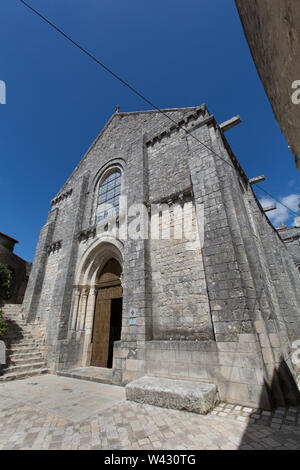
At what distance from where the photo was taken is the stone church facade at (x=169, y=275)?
4.16 meters

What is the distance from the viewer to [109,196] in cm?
951

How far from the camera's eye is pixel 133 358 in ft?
17.0

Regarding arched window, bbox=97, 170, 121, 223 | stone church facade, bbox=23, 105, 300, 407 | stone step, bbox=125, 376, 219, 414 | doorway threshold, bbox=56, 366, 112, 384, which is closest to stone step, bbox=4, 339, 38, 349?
stone church facade, bbox=23, 105, 300, 407

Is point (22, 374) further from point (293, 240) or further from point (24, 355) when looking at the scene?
point (293, 240)

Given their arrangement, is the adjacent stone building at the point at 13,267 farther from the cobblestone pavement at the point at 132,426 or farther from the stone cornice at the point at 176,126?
the stone cornice at the point at 176,126

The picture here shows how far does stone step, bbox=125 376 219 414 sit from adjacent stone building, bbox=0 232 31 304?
48.7 feet

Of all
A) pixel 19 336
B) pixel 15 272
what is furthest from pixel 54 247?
pixel 15 272

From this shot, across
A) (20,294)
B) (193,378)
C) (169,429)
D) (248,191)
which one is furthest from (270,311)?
Result: (20,294)

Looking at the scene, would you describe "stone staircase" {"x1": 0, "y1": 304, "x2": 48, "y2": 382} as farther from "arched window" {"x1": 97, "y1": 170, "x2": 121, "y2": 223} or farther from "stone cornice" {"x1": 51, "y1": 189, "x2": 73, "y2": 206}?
"stone cornice" {"x1": 51, "y1": 189, "x2": 73, "y2": 206}

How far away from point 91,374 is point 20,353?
3.05 metres
